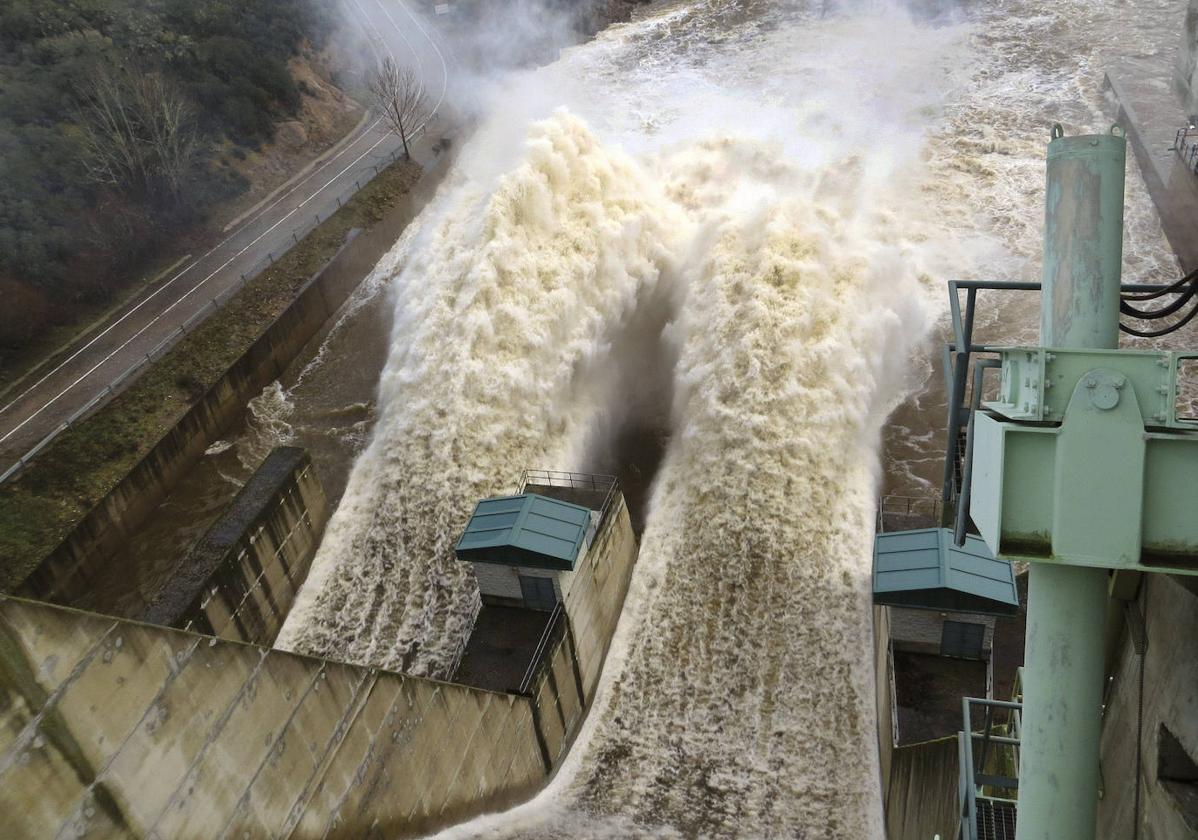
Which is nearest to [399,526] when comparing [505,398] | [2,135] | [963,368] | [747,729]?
[505,398]

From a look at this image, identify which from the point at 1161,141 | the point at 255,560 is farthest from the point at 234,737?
the point at 1161,141

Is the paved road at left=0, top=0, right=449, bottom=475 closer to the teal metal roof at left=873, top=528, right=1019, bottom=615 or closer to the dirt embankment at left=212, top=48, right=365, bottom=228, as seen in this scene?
the dirt embankment at left=212, top=48, right=365, bottom=228

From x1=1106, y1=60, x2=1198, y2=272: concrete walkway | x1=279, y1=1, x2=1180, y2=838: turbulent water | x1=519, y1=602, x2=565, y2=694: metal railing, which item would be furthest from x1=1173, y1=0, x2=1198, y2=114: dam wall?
x1=519, y1=602, x2=565, y2=694: metal railing

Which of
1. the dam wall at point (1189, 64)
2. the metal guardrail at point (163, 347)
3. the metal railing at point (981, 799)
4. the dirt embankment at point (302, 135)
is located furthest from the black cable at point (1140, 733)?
the dam wall at point (1189, 64)

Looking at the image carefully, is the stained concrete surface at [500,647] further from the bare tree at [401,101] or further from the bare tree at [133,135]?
the bare tree at [401,101]

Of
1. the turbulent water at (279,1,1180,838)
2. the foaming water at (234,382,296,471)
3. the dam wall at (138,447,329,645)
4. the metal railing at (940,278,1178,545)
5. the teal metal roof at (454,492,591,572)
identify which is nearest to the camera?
the metal railing at (940,278,1178,545)

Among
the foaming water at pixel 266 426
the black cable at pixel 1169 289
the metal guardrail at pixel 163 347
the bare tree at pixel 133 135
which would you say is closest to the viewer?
the black cable at pixel 1169 289

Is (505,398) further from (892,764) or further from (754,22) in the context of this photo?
(754,22)
